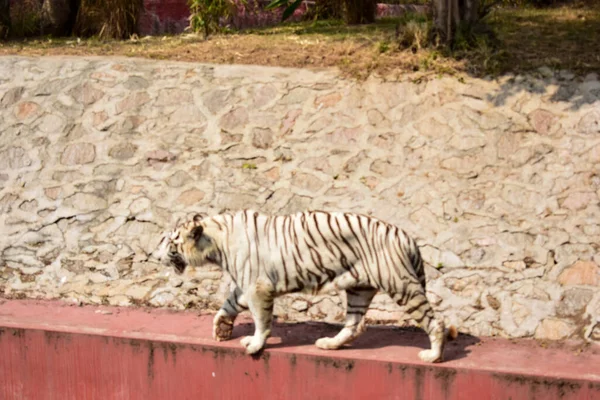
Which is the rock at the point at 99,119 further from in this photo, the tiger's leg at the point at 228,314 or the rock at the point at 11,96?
the tiger's leg at the point at 228,314

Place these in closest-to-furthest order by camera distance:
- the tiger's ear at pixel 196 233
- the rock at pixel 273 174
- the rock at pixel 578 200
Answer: the tiger's ear at pixel 196 233 → the rock at pixel 578 200 → the rock at pixel 273 174

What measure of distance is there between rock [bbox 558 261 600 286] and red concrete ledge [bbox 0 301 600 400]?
82cm

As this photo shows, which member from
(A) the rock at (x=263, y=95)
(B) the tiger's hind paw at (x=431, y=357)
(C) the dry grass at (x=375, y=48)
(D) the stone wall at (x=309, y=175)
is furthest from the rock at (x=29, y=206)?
(B) the tiger's hind paw at (x=431, y=357)

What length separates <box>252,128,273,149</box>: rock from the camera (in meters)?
9.31

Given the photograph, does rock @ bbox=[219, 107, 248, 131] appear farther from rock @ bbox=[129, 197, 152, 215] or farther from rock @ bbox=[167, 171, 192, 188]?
rock @ bbox=[129, 197, 152, 215]

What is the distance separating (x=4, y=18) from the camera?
44.7 ft

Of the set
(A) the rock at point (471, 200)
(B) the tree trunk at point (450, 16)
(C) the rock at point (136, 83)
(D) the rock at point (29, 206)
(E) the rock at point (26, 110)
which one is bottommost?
(D) the rock at point (29, 206)

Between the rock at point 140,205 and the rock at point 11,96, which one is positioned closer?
the rock at point 140,205

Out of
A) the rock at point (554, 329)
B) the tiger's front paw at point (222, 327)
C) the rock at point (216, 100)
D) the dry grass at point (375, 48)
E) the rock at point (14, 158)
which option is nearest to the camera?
the tiger's front paw at point (222, 327)

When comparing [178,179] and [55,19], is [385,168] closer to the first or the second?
[178,179]

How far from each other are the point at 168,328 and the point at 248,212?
1.29 meters

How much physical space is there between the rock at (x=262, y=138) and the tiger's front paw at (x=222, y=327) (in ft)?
10.5

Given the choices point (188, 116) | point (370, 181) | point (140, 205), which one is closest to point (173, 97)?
point (188, 116)

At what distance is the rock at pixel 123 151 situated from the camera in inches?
373
